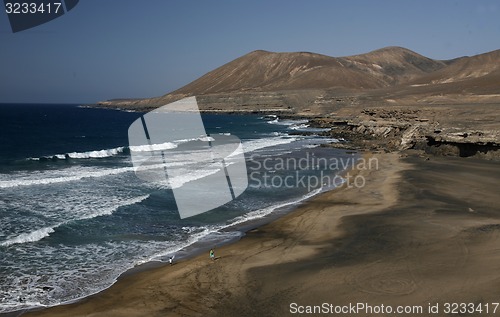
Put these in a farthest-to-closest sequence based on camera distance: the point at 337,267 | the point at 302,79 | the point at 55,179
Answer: the point at 302,79 → the point at 55,179 → the point at 337,267

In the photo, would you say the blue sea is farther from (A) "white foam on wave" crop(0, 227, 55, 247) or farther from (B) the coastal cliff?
(B) the coastal cliff

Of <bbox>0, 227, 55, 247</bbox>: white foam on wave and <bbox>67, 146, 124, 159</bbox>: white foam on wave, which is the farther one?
<bbox>67, 146, 124, 159</bbox>: white foam on wave

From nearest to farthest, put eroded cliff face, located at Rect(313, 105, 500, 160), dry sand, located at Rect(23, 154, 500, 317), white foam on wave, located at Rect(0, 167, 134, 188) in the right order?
dry sand, located at Rect(23, 154, 500, 317), white foam on wave, located at Rect(0, 167, 134, 188), eroded cliff face, located at Rect(313, 105, 500, 160)

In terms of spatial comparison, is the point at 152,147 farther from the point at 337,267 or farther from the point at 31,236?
the point at 337,267

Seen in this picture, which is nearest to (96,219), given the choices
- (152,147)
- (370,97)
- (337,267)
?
(337,267)

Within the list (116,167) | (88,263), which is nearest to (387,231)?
(88,263)

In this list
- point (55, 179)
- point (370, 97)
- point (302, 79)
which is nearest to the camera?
point (55, 179)

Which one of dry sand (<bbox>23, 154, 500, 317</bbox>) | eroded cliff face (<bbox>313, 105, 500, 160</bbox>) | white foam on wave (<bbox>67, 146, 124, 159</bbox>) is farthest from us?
white foam on wave (<bbox>67, 146, 124, 159</bbox>)

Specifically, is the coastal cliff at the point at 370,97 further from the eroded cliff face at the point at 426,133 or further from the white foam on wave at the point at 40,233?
the white foam on wave at the point at 40,233

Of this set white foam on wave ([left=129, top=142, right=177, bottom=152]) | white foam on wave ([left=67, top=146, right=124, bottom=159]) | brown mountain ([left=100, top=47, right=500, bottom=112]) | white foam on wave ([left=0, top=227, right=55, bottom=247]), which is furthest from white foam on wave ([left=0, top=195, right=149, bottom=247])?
brown mountain ([left=100, top=47, right=500, bottom=112])
